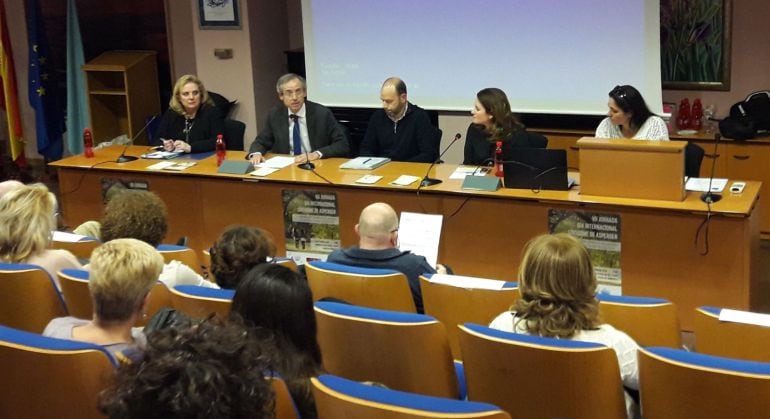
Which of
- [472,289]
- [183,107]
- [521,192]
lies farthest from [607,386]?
[183,107]

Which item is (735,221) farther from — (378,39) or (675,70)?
(378,39)

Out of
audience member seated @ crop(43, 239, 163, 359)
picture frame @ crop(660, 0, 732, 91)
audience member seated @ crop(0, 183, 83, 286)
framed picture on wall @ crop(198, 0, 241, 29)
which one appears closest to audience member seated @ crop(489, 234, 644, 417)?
audience member seated @ crop(43, 239, 163, 359)

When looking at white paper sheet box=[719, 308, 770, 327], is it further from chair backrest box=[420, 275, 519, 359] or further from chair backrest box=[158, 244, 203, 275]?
chair backrest box=[158, 244, 203, 275]

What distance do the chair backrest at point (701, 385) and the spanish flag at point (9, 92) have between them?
7551 millimetres

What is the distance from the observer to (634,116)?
5055 mm

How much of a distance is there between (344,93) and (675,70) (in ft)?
8.22

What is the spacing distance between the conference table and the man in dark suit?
9.1 inches

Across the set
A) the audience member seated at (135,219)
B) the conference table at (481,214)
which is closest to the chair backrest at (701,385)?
→ the audience member seated at (135,219)

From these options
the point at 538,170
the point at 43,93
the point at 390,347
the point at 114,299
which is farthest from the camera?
the point at 43,93

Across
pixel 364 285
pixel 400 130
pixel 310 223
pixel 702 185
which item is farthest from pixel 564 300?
pixel 400 130

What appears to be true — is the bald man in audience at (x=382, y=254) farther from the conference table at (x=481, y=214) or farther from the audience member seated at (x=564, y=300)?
the conference table at (x=481, y=214)

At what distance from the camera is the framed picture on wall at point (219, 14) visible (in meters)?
7.71

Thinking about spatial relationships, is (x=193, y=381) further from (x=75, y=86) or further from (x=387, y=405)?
(x=75, y=86)

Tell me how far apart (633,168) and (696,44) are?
2577 mm
